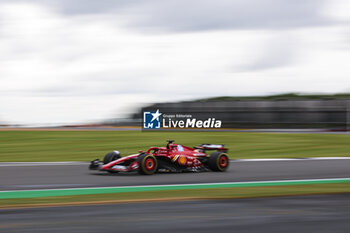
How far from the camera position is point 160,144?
75.8 ft

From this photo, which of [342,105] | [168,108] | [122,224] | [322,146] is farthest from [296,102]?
[122,224]

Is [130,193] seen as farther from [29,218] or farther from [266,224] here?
[266,224]

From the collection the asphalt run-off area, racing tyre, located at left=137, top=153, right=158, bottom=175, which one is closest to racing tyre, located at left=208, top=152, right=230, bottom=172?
the asphalt run-off area

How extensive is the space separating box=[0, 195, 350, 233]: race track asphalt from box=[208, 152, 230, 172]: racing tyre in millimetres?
4451

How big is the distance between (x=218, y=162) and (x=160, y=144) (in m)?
11.4

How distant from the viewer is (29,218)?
Answer: 19.7ft

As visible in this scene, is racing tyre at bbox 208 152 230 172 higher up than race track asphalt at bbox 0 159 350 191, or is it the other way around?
racing tyre at bbox 208 152 230 172

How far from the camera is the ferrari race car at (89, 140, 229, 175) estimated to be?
10.9 m
